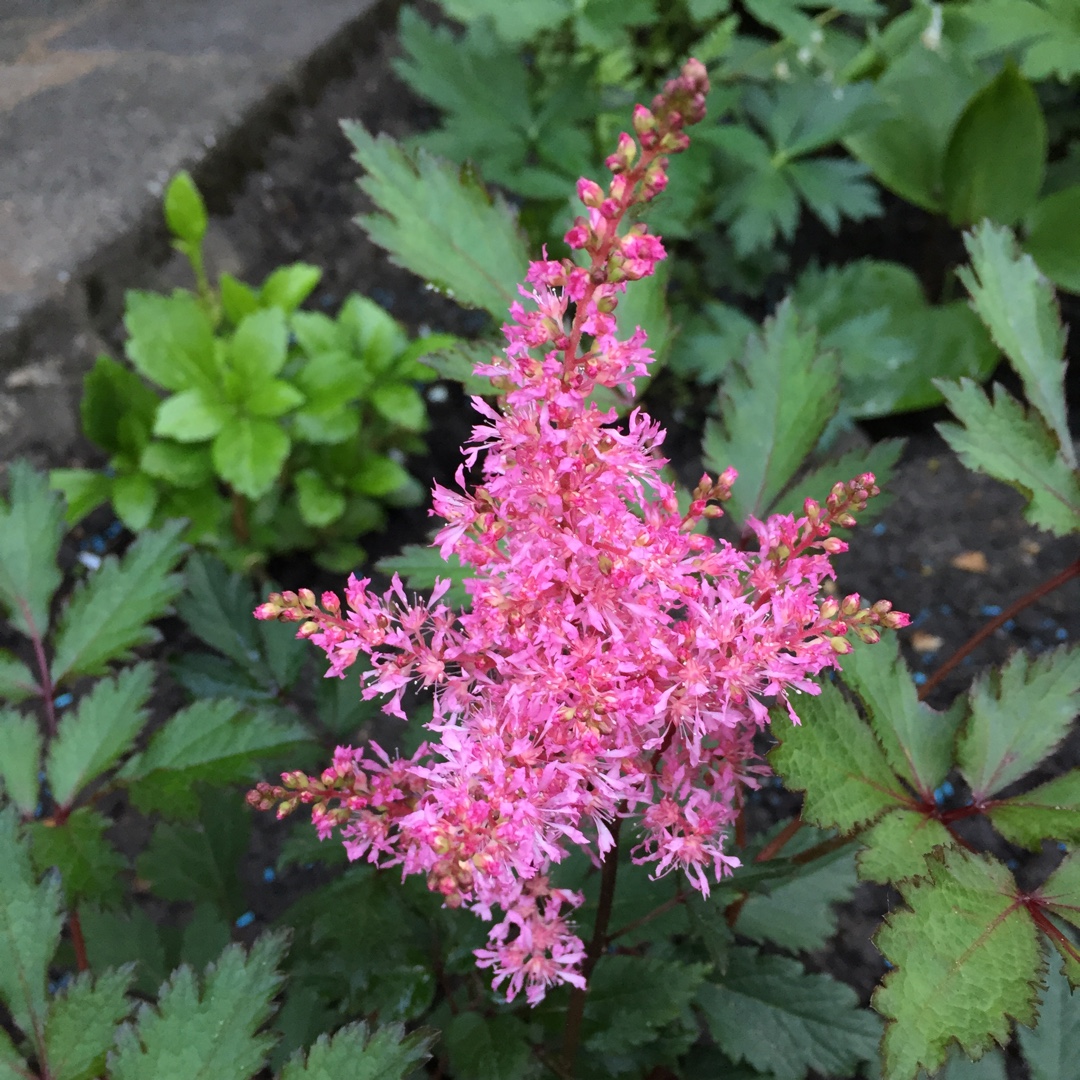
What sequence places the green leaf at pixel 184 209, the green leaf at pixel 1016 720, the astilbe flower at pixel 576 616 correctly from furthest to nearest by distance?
the green leaf at pixel 184 209 → the green leaf at pixel 1016 720 → the astilbe flower at pixel 576 616

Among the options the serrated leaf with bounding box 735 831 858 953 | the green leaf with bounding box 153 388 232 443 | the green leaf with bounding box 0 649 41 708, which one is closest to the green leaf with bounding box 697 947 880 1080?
the serrated leaf with bounding box 735 831 858 953

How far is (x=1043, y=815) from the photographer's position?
27.0 inches

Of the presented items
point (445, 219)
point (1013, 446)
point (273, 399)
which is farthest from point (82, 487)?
point (1013, 446)

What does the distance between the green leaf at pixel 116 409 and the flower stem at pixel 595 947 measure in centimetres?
127

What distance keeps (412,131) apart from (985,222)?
6.67ft

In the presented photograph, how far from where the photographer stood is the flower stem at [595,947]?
0.69 m

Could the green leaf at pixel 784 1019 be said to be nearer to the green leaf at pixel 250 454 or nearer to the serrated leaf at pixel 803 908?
the serrated leaf at pixel 803 908

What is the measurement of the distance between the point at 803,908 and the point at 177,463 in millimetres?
1277

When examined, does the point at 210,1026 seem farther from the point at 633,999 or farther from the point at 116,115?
the point at 116,115

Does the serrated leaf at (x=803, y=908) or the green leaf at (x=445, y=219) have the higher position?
the green leaf at (x=445, y=219)

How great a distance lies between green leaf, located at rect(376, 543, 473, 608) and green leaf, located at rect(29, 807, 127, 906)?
0.41 metres

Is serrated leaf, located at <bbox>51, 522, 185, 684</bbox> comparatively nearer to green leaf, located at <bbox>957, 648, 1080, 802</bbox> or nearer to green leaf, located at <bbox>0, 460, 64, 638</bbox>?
green leaf, located at <bbox>0, 460, 64, 638</bbox>

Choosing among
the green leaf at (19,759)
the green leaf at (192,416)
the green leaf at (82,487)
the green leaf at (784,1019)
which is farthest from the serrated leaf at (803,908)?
the green leaf at (82,487)

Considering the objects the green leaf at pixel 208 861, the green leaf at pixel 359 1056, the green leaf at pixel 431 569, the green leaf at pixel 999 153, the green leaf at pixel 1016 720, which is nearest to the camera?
the green leaf at pixel 359 1056
